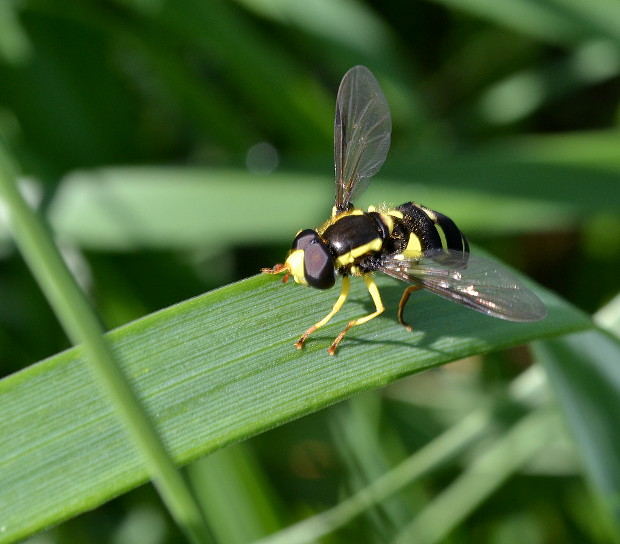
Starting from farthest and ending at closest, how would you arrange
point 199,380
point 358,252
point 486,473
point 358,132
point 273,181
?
point 273,181, point 486,473, point 358,132, point 358,252, point 199,380

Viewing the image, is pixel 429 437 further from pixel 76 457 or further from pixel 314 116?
pixel 76 457

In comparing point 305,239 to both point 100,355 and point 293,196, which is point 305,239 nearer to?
point 293,196

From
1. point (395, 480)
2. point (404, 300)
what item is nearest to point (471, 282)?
point (404, 300)

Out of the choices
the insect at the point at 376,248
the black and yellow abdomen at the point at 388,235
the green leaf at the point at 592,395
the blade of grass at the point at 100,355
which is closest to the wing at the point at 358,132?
the insect at the point at 376,248

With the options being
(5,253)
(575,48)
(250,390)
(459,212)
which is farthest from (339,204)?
(575,48)

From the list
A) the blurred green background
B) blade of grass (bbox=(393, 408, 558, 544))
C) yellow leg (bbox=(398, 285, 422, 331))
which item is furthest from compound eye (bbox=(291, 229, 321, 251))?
blade of grass (bbox=(393, 408, 558, 544))
